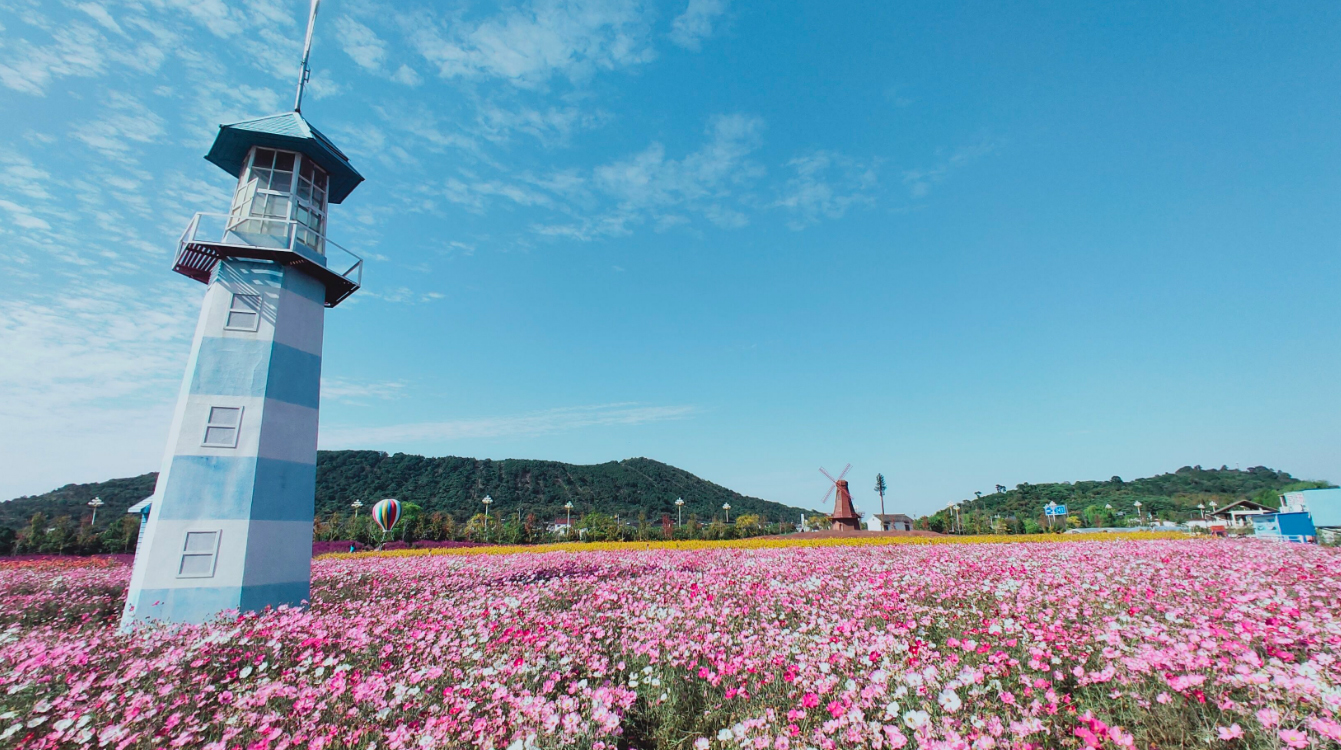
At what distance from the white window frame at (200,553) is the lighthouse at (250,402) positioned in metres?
0.02

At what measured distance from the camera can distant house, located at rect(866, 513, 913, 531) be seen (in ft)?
220

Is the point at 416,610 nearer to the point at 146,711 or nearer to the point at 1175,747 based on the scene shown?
the point at 146,711

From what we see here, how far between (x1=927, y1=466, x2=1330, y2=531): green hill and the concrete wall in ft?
155

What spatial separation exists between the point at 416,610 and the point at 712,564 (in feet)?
25.8

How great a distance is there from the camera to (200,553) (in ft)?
30.5

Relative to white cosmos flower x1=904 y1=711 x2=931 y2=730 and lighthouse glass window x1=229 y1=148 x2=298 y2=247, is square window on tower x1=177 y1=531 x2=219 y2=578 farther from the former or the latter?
white cosmos flower x1=904 y1=711 x2=931 y2=730

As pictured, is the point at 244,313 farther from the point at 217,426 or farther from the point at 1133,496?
the point at 1133,496

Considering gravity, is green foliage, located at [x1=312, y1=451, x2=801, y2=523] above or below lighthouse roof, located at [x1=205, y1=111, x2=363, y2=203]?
below

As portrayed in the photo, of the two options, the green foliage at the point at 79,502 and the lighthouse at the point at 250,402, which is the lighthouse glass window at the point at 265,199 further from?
the green foliage at the point at 79,502

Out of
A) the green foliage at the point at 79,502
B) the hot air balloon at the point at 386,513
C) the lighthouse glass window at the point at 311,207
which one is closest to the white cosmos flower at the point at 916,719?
the lighthouse glass window at the point at 311,207

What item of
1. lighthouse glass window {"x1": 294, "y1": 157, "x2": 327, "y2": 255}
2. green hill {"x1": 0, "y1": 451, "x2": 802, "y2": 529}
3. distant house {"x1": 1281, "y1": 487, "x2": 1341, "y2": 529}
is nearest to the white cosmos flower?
lighthouse glass window {"x1": 294, "y1": 157, "x2": 327, "y2": 255}

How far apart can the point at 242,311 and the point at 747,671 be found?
38.2 ft

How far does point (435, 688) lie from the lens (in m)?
4.83

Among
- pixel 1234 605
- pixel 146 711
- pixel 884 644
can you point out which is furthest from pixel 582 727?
pixel 1234 605
